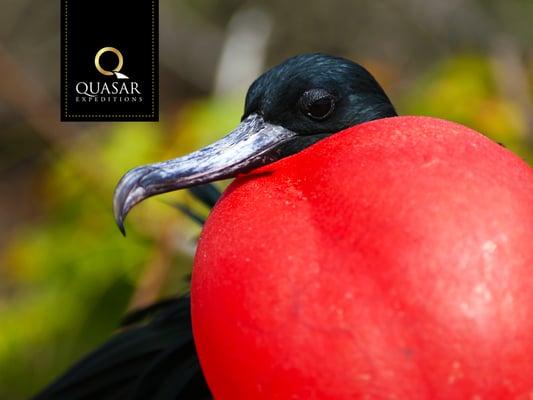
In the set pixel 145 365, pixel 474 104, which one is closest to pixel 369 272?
pixel 145 365

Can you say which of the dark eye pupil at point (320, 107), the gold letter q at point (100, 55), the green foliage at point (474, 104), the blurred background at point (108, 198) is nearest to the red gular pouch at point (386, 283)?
the dark eye pupil at point (320, 107)

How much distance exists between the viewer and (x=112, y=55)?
2.17 m

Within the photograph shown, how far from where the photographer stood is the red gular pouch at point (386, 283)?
837 mm

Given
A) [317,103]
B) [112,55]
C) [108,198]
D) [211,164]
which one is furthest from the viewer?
[108,198]

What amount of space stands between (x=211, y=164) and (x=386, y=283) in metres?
0.35

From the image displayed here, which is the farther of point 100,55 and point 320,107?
point 100,55

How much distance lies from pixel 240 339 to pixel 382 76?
2.42m

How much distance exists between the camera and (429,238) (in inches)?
33.3

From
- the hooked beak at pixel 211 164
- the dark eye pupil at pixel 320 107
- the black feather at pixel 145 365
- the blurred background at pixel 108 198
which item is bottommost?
the blurred background at pixel 108 198

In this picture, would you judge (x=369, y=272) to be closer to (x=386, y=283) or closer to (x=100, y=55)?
(x=386, y=283)

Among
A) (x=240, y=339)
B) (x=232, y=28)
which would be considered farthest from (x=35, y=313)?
(x=232, y=28)

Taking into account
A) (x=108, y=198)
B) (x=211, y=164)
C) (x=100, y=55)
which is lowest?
(x=108, y=198)

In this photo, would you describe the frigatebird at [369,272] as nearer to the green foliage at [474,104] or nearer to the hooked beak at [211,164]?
the hooked beak at [211,164]

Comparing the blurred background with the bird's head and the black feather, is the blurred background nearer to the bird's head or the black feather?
the black feather
